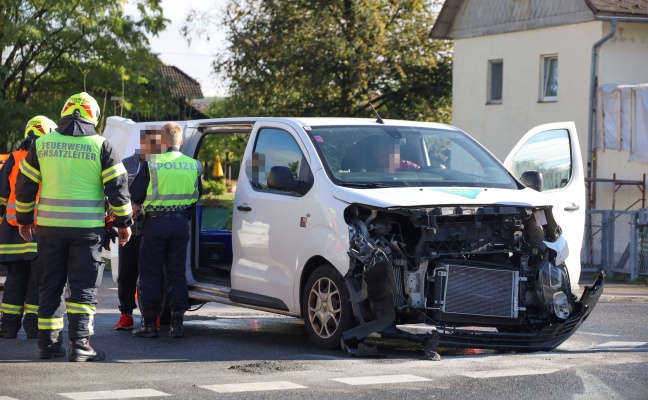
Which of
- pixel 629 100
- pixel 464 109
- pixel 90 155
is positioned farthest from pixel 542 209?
pixel 464 109

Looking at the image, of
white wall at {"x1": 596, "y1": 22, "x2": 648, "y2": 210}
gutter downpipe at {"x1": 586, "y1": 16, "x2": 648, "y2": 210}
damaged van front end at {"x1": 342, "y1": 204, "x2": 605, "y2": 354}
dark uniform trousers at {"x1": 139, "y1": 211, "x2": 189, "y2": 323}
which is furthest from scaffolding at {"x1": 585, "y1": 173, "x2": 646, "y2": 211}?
dark uniform trousers at {"x1": 139, "y1": 211, "x2": 189, "y2": 323}

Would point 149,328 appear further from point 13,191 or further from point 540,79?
point 540,79

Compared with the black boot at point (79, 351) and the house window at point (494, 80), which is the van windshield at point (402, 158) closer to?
the black boot at point (79, 351)

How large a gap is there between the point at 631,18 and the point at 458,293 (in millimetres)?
18244

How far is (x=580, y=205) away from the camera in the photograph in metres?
10.2

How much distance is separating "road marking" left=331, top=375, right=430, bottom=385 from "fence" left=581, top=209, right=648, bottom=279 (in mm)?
10533

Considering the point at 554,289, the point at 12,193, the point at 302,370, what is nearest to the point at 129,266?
the point at 12,193

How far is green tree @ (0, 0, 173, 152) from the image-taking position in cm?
3759

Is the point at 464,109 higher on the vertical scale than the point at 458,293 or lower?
higher

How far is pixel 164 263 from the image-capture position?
387 inches

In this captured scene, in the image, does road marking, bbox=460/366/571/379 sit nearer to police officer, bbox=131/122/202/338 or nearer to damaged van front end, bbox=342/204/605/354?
damaged van front end, bbox=342/204/605/354

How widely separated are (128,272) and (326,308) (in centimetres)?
237

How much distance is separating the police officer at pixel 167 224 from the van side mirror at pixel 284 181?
2.76ft

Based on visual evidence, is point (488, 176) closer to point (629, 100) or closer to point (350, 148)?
point (350, 148)
